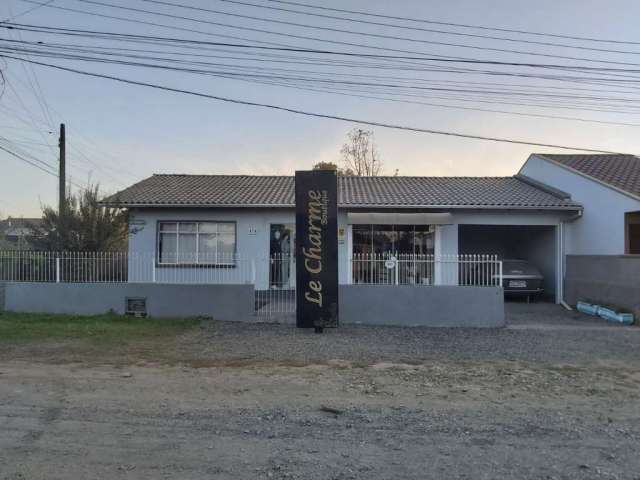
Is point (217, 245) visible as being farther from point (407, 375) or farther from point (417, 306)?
point (407, 375)

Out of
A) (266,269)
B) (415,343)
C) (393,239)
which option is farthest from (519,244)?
(415,343)

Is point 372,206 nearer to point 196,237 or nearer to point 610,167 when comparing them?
point 196,237

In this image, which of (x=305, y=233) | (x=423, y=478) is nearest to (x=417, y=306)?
(x=305, y=233)

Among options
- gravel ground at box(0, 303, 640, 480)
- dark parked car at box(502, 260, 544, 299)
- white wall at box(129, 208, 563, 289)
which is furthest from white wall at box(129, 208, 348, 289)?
gravel ground at box(0, 303, 640, 480)

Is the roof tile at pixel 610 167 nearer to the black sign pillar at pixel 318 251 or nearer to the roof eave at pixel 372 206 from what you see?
the roof eave at pixel 372 206

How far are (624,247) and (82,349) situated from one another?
13501mm

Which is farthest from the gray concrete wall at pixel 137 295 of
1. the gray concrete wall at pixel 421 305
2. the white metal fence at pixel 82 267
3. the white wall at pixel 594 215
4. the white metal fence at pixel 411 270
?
the white wall at pixel 594 215

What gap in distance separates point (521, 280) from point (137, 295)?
37.5 ft

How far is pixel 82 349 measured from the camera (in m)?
9.20

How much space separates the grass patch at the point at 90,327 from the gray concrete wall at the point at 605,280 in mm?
10923

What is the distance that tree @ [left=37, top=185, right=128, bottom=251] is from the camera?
16.1m

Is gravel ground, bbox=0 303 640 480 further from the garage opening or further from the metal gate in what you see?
the garage opening

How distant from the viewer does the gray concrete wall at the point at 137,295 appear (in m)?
12.8

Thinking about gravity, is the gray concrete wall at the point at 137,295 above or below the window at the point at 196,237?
below
